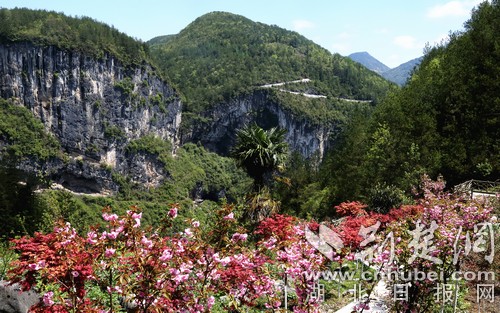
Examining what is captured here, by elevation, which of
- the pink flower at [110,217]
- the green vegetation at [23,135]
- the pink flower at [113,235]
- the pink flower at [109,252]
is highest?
the pink flower at [110,217]

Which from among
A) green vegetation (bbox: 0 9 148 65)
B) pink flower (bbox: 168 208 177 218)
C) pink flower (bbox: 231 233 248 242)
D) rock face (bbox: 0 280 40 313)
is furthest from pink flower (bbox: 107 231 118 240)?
green vegetation (bbox: 0 9 148 65)

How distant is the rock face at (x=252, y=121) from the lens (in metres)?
174

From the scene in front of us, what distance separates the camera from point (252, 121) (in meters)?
174

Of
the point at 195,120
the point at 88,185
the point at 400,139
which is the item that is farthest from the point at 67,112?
the point at 400,139

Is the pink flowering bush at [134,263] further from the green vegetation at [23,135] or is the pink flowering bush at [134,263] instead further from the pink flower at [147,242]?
the green vegetation at [23,135]

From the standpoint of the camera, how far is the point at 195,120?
16875cm

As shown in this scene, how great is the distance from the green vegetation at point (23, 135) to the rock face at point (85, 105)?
2901mm

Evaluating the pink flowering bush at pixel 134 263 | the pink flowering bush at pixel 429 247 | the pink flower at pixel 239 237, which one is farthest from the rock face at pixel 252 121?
the pink flowering bush at pixel 134 263

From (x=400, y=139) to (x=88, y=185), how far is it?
114m

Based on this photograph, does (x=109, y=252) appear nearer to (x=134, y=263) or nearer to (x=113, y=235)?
(x=113, y=235)

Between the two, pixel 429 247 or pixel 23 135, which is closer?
pixel 429 247

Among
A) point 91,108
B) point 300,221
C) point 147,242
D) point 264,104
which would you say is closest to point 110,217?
point 147,242

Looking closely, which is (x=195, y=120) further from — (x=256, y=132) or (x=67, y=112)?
(x=256, y=132)

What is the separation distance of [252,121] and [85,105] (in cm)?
7584
